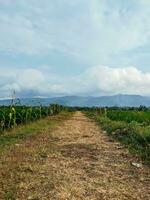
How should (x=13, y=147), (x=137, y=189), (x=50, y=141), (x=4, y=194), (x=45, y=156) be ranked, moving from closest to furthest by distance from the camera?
(x=4, y=194) → (x=137, y=189) → (x=45, y=156) → (x=13, y=147) → (x=50, y=141)

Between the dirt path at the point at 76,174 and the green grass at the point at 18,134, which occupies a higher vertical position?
the green grass at the point at 18,134

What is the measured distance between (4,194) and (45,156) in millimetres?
5079

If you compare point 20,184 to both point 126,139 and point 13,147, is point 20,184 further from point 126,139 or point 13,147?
point 126,139

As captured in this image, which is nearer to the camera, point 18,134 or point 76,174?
point 76,174

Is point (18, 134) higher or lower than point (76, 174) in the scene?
higher

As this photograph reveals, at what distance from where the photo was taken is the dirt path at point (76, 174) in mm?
9016

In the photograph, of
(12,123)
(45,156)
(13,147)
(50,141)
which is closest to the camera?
(45,156)

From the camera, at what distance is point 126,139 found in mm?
19078

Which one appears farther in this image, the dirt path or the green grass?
the green grass

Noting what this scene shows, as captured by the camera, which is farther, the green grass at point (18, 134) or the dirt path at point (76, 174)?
the green grass at point (18, 134)

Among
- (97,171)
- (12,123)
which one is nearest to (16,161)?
(97,171)

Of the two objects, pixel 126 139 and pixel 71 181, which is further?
pixel 126 139

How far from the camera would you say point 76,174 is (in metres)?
11.0

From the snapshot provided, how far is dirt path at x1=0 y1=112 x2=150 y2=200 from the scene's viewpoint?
9016 mm
